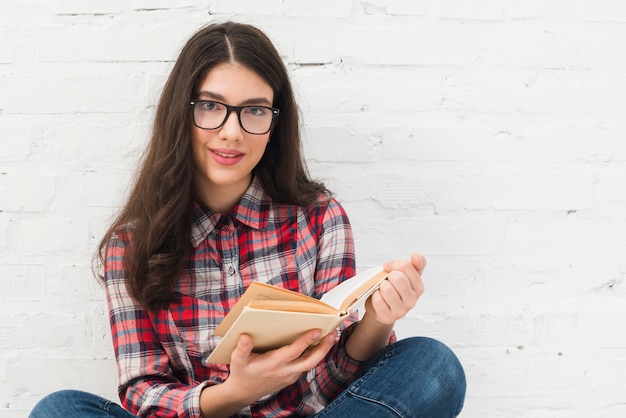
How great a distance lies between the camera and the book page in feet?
→ 3.59

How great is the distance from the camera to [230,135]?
4.26 feet

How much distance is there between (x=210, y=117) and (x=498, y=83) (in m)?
0.70

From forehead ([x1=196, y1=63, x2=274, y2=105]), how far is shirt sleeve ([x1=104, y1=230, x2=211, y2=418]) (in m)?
0.35

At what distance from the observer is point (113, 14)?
152cm

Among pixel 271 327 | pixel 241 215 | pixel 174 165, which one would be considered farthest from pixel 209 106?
pixel 271 327

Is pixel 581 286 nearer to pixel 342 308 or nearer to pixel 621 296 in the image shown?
pixel 621 296

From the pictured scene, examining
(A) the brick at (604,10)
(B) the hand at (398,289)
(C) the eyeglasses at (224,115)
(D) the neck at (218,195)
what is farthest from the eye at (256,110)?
(A) the brick at (604,10)

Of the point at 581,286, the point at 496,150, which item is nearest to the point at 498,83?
the point at 496,150

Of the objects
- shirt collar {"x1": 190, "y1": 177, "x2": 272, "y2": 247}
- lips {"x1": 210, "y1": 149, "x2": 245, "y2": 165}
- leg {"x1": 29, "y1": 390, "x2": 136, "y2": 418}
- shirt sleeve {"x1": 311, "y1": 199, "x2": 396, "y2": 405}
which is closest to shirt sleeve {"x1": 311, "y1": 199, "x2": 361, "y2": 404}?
shirt sleeve {"x1": 311, "y1": 199, "x2": 396, "y2": 405}

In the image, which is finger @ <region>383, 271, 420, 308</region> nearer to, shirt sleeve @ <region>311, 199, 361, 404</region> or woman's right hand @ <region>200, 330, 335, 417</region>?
woman's right hand @ <region>200, 330, 335, 417</region>

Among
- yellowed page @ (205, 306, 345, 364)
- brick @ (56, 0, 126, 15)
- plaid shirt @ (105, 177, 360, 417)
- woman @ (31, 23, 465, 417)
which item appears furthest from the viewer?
brick @ (56, 0, 126, 15)

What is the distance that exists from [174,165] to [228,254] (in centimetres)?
22

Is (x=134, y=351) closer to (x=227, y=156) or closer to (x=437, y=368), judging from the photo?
(x=227, y=156)

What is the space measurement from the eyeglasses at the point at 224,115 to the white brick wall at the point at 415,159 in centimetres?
24
